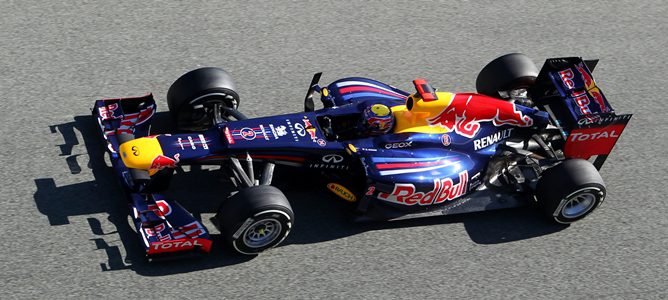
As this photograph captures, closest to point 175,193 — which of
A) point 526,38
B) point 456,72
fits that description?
point 456,72

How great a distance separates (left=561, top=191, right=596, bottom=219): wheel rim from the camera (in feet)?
37.0

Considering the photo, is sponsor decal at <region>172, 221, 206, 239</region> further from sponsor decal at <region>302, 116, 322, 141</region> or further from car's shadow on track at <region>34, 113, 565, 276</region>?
sponsor decal at <region>302, 116, 322, 141</region>

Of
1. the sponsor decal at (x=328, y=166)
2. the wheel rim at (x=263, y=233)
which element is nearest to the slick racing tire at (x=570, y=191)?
the sponsor decal at (x=328, y=166)

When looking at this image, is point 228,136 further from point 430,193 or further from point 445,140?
point 445,140

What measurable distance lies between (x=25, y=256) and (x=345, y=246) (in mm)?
3211

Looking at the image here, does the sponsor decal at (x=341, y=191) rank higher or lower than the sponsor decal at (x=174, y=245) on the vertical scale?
lower

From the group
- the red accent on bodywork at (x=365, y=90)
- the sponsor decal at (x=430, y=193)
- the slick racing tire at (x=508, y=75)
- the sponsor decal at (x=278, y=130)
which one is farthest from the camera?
the slick racing tire at (x=508, y=75)

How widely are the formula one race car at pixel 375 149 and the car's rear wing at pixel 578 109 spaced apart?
1 cm

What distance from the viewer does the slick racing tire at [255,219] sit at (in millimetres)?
9961

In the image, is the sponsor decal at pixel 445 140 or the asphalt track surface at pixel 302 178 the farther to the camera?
the sponsor decal at pixel 445 140

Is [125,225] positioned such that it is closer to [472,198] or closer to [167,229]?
[167,229]

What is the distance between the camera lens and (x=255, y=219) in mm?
9992

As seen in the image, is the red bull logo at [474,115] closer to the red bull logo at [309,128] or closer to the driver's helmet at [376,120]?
the driver's helmet at [376,120]

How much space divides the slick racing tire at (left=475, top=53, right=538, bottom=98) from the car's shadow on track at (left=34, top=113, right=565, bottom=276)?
65.5 inches
